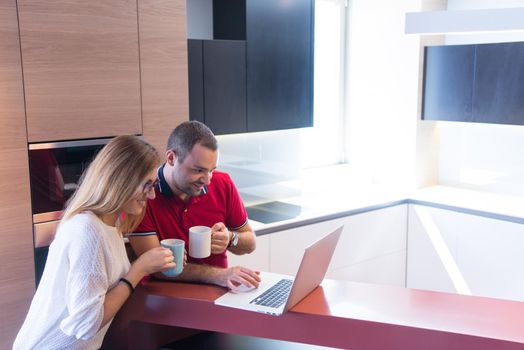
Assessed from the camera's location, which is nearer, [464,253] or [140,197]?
[140,197]

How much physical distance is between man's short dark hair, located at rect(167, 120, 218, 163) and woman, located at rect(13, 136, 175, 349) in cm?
36

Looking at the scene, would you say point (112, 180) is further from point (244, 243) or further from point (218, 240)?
point (244, 243)

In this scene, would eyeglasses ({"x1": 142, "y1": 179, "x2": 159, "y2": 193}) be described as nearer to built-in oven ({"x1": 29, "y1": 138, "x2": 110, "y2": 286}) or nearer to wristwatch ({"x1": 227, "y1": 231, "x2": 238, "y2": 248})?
wristwatch ({"x1": 227, "y1": 231, "x2": 238, "y2": 248})

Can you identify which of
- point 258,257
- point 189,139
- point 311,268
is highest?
point 189,139

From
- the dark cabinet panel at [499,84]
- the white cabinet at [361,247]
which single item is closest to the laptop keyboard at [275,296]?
the white cabinet at [361,247]

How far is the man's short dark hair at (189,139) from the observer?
2.07 meters

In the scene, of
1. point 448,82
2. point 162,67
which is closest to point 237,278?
point 162,67

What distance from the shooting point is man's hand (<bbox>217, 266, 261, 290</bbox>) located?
74.5 inches

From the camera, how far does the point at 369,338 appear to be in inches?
65.3

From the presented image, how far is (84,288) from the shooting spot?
1.55 metres

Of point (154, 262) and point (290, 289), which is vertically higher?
point (154, 262)

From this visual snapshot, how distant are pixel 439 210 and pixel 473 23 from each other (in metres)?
2.55

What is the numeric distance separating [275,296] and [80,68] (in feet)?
4.49

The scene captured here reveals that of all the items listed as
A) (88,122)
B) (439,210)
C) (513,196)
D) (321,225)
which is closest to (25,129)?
(88,122)
